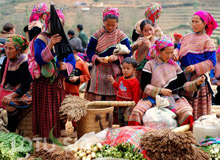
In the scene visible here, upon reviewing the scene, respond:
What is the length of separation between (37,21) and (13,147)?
1.83 m

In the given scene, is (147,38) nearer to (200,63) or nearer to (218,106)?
(200,63)

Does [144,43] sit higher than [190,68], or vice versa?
[144,43]

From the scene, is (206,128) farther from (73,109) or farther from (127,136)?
(73,109)

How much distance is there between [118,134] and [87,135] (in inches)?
17.5

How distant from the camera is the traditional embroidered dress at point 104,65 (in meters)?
5.23

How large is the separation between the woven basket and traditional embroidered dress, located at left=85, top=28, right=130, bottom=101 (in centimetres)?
99

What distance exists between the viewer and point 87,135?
13.1ft

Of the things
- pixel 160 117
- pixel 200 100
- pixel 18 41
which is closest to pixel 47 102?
pixel 18 41

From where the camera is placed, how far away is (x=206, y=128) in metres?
3.88

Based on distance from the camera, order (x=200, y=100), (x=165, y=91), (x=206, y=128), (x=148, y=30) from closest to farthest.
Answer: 1. (x=206, y=128)
2. (x=165, y=91)
3. (x=200, y=100)
4. (x=148, y=30)

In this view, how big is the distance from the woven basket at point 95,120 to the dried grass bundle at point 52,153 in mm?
681

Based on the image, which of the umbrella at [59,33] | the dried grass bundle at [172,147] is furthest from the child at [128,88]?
the dried grass bundle at [172,147]

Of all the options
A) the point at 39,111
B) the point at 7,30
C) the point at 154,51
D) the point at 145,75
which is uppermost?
the point at 7,30

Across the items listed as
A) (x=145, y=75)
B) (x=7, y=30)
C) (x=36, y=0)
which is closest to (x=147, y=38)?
(x=145, y=75)
